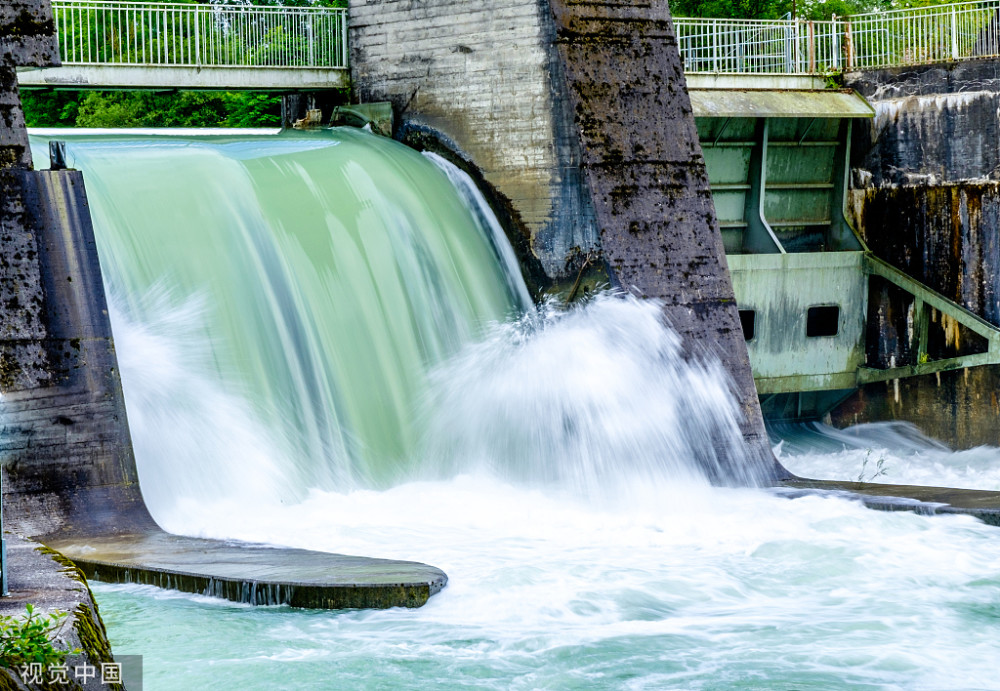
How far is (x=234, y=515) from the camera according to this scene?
9.72 metres

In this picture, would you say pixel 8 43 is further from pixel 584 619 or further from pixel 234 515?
→ pixel 584 619

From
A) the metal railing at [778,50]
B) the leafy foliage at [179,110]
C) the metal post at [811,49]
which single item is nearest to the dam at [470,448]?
the metal post at [811,49]

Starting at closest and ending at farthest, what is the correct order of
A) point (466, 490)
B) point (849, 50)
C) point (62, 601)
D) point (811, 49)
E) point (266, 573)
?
point (62, 601) < point (266, 573) < point (466, 490) < point (849, 50) < point (811, 49)

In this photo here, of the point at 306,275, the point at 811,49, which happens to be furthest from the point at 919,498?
the point at 811,49

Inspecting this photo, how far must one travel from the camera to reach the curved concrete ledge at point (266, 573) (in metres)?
7.58

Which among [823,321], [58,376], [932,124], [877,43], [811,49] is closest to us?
[58,376]

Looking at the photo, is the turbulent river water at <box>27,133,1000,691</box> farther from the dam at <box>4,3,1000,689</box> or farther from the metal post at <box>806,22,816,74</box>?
the metal post at <box>806,22,816,74</box>

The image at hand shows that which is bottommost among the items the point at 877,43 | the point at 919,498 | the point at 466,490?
the point at 919,498

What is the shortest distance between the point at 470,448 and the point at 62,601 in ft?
22.2

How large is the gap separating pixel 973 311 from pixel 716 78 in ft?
13.5

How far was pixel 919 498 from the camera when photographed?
1066 centimetres

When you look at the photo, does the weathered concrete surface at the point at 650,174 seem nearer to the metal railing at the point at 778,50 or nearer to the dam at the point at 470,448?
the dam at the point at 470,448

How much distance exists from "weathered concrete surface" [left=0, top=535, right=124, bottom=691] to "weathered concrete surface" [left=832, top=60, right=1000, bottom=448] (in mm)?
13018

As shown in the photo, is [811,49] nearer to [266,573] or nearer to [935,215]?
[935,215]
